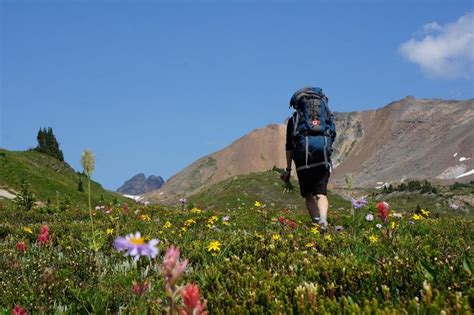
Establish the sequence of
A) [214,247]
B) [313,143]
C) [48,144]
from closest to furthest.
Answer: [214,247] < [313,143] < [48,144]

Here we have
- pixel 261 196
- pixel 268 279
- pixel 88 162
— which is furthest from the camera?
pixel 261 196

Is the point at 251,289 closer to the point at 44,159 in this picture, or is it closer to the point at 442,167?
the point at 44,159

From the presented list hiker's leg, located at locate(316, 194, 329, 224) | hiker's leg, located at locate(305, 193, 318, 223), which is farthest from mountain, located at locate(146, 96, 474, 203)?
hiker's leg, located at locate(316, 194, 329, 224)

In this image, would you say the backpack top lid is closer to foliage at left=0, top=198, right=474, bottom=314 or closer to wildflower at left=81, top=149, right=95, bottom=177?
foliage at left=0, top=198, right=474, bottom=314

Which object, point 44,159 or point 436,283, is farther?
point 44,159

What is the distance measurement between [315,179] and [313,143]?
75 cm

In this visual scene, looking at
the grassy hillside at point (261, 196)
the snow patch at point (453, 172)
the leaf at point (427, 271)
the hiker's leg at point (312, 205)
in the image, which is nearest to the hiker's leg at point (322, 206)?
the hiker's leg at point (312, 205)

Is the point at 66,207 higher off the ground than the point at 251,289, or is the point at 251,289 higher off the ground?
the point at 66,207

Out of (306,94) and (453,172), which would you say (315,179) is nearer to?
(306,94)

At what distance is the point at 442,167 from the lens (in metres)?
109

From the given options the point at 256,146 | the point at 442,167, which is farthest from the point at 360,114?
the point at 442,167

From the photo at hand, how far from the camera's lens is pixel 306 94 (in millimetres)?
9688

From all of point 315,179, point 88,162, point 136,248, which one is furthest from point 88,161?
point 315,179

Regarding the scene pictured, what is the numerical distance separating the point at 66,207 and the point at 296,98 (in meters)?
10.2
